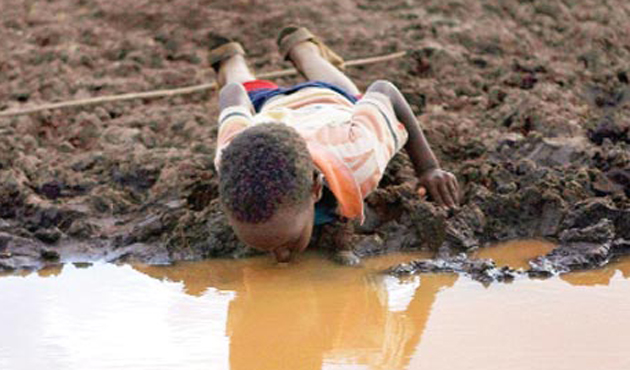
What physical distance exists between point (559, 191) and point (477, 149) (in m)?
0.54

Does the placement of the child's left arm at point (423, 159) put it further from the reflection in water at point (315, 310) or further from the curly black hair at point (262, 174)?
the curly black hair at point (262, 174)

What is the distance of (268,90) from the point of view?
4566mm

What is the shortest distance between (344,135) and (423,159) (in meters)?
0.48

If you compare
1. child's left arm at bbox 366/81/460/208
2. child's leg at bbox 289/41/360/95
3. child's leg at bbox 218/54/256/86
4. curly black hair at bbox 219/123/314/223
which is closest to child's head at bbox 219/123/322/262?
curly black hair at bbox 219/123/314/223

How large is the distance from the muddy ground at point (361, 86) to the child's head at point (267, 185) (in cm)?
47

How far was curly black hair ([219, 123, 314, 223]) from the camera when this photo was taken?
3.53m

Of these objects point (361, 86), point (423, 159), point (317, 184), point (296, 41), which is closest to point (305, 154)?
point (317, 184)

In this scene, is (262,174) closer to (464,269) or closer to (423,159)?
(464,269)

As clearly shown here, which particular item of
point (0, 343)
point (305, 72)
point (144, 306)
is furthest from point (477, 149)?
point (0, 343)

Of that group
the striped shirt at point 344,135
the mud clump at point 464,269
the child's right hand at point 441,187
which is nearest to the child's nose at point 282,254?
the striped shirt at point 344,135

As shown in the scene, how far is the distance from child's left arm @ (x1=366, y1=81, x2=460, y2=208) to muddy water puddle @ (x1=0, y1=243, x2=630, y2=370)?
295 millimetres

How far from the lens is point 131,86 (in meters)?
5.54

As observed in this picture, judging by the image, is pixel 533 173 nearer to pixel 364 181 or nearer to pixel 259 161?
pixel 364 181

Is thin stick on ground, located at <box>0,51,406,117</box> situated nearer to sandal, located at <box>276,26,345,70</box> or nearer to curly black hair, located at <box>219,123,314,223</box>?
sandal, located at <box>276,26,345,70</box>
